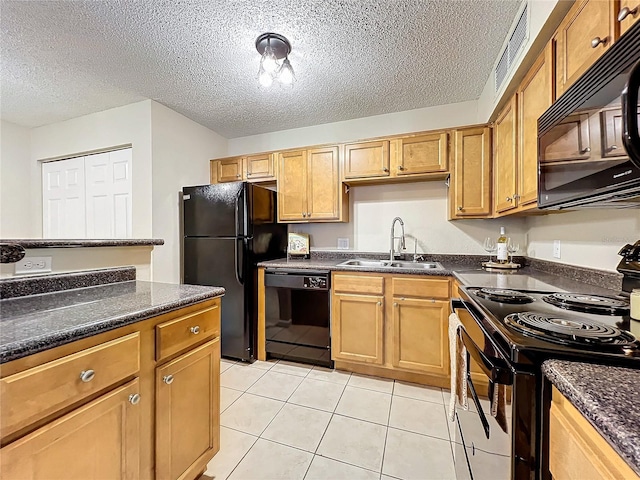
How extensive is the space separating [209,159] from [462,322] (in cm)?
313

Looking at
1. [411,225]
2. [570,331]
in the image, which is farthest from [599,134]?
[411,225]

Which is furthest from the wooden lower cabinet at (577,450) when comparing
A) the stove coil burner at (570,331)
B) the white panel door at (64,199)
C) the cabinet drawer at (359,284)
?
A: the white panel door at (64,199)

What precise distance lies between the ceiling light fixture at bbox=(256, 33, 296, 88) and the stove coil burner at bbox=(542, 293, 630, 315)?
2004 millimetres

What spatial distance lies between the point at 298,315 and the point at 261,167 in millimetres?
1654

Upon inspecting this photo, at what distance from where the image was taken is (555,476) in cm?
61

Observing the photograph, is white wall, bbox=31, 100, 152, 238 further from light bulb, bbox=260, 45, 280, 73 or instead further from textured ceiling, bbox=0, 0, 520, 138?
light bulb, bbox=260, 45, 280, 73

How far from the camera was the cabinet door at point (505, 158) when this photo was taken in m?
1.79

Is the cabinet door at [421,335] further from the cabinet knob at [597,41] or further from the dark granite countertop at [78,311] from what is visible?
the cabinet knob at [597,41]

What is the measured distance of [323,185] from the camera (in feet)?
9.06

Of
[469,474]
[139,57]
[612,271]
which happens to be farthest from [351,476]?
[139,57]

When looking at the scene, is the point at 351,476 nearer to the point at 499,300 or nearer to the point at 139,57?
the point at 499,300

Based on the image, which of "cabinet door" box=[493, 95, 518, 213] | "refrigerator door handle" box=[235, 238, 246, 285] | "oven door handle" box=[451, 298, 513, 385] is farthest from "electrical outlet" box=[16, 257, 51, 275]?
"cabinet door" box=[493, 95, 518, 213]

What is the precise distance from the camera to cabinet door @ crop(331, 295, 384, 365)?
7.40 feet

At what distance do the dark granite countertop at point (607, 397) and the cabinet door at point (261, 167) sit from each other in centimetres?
276
